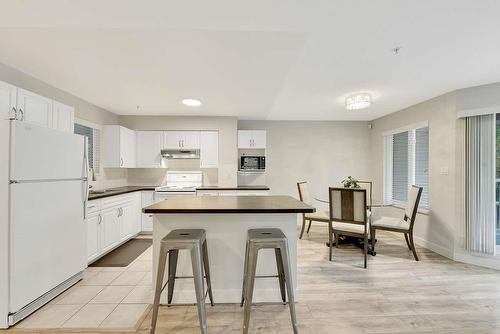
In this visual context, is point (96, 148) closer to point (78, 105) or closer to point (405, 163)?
point (78, 105)

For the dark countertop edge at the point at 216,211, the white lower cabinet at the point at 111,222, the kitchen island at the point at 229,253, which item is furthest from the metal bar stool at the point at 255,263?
the white lower cabinet at the point at 111,222

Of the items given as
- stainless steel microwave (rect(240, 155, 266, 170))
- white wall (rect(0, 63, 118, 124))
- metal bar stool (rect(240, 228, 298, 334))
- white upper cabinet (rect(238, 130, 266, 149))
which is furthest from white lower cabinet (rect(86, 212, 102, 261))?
white upper cabinet (rect(238, 130, 266, 149))

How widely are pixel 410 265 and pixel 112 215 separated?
13.9 ft

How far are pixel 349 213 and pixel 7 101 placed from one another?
406 cm

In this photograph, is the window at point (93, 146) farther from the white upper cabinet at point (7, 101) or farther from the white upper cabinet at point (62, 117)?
the white upper cabinet at point (7, 101)

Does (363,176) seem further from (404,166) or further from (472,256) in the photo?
(472,256)

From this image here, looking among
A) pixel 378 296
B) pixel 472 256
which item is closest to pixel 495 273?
pixel 472 256

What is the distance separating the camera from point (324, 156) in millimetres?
5570

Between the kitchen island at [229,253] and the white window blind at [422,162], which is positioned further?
the white window blind at [422,162]

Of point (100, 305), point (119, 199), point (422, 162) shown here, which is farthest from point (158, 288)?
point (422, 162)

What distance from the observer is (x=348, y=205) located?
3361mm

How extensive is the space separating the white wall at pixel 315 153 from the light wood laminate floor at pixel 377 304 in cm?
241

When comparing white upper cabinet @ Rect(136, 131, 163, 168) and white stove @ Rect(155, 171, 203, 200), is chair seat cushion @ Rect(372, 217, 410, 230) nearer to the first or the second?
white stove @ Rect(155, 171, 203, 200)

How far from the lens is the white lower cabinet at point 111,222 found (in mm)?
3133
